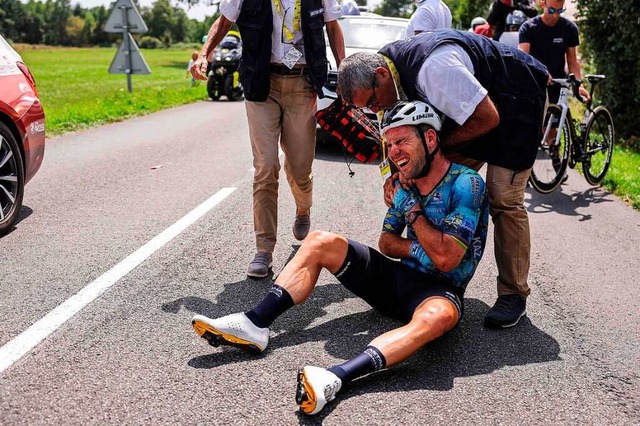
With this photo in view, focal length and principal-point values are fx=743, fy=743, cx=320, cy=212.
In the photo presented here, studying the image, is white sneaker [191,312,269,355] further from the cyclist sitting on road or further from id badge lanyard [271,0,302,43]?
id badge lanyard [271,0,302,43]

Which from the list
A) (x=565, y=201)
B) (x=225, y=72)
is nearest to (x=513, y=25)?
(x=565, y=201)

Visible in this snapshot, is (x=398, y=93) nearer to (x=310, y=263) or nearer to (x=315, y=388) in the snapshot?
(x=310, y=263)

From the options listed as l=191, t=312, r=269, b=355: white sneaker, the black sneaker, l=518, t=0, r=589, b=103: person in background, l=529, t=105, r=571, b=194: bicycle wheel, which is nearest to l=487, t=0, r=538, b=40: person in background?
l=518, t=0, r=589, b=103: person in background

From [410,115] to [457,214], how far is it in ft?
1.83

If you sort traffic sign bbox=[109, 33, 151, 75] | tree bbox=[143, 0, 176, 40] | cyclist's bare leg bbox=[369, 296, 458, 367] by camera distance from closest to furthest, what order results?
1. cyclist's bare leg bbox=[369, 296, 458, 367]
2. traffic sign bbox=[109, 33, 151, 75]
3. tree bbox=[143, 0, 176, 40]

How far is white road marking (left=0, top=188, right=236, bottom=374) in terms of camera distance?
12.0 feet

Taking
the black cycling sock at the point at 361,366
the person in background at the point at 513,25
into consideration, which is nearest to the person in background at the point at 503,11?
the person in background at the point at 513,25

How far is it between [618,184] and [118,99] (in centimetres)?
1340

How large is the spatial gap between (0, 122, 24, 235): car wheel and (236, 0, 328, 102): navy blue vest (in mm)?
2150

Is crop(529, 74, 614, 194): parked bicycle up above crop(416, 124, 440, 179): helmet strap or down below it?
below

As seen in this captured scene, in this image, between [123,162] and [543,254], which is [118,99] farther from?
[543,254]

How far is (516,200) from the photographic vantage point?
167 inches

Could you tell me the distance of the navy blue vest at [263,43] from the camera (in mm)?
4867

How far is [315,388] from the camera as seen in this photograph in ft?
10.1
